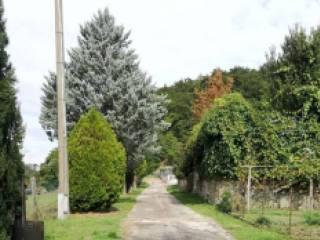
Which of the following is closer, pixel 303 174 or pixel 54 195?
pixel 303 174

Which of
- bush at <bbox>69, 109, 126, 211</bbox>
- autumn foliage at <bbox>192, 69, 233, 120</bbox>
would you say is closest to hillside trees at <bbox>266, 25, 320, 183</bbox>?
bush at <bbox>69, 109, 126, 211</bbox>

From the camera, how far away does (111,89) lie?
27.0 meters

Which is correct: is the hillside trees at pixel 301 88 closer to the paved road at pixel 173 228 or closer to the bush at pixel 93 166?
the paved road at pixel 173 228

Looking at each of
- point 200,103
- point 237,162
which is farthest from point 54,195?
point 200,103

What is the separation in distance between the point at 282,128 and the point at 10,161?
16048mm

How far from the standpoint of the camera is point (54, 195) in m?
28.0

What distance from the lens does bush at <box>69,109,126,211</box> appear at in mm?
19141

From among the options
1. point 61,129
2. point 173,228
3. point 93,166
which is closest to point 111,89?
point 93,166

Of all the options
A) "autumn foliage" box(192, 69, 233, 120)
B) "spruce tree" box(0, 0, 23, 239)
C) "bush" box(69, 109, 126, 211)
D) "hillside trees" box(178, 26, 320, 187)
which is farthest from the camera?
"autumn foliage" box(192, 69, 233, 120)

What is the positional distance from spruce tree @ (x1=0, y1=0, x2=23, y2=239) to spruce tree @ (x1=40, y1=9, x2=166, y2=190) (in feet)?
58.6

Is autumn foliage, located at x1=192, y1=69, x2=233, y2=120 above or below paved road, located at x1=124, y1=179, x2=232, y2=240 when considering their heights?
above

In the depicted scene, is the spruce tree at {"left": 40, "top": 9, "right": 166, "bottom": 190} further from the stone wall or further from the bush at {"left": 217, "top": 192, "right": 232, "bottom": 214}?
the bush at {"left": 217, "top": 192, "right": 232, "bottom": 214}

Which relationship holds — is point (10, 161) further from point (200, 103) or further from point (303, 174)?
point (200, 103)

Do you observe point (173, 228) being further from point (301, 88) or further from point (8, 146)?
point (301, 88)
